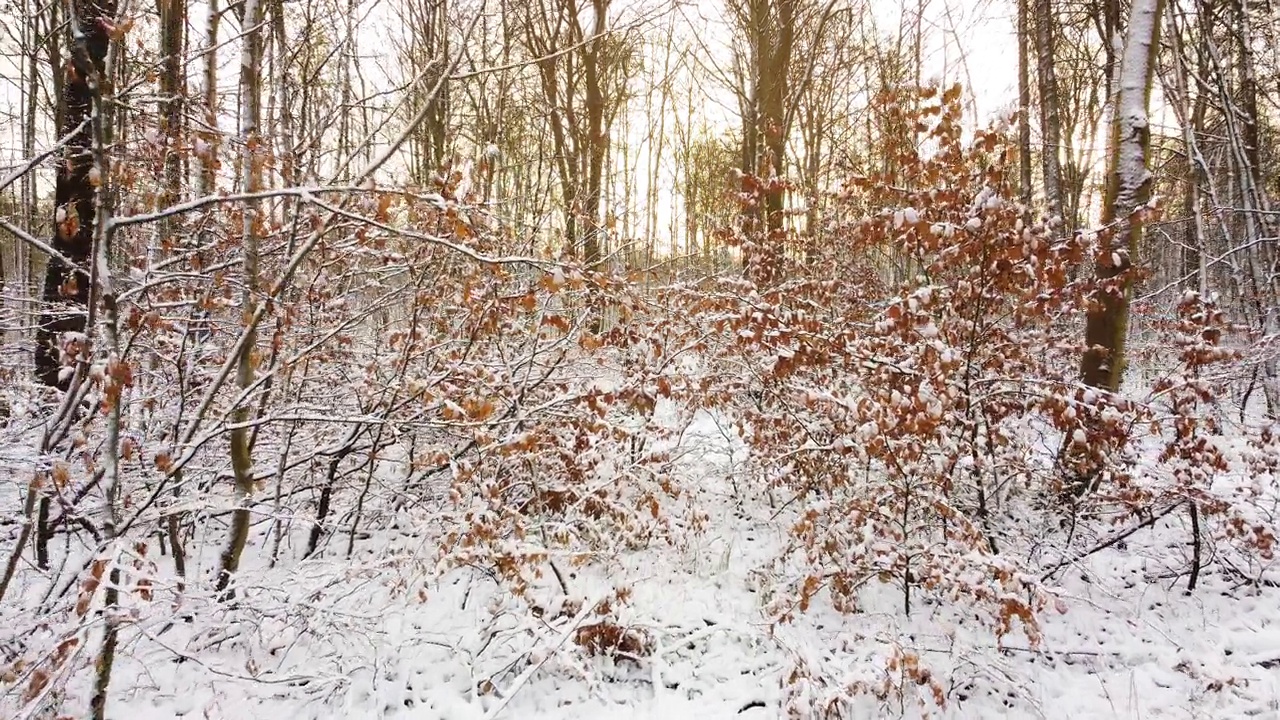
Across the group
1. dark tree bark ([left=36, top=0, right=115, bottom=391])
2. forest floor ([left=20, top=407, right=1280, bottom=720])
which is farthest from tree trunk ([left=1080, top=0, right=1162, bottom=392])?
dark tree bark ([left=36, top=0, right=115, bottom=391])

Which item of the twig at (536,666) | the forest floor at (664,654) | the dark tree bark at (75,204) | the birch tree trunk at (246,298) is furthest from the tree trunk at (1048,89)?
the dark tree bark at (75,204)

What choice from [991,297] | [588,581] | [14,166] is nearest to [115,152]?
[14,166]

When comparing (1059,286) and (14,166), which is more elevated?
(14,166)

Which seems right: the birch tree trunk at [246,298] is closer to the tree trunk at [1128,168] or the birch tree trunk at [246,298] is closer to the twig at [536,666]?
the twig at [536,666]

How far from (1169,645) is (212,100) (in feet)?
25.6

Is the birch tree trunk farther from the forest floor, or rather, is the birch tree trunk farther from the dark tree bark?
the dark tree bark

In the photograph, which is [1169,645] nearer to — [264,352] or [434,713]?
[434,713]

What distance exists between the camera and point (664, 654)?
4.61 meters

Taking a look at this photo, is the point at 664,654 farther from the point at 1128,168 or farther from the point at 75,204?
the point at 1128,168

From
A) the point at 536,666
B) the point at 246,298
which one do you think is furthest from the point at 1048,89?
the point at 246,298

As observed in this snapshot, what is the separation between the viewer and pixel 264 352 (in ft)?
16.9

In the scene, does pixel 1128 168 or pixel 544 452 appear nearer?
pixel 544 452

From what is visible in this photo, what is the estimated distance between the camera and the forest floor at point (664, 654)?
400 cm

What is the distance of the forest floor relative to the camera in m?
4.00
